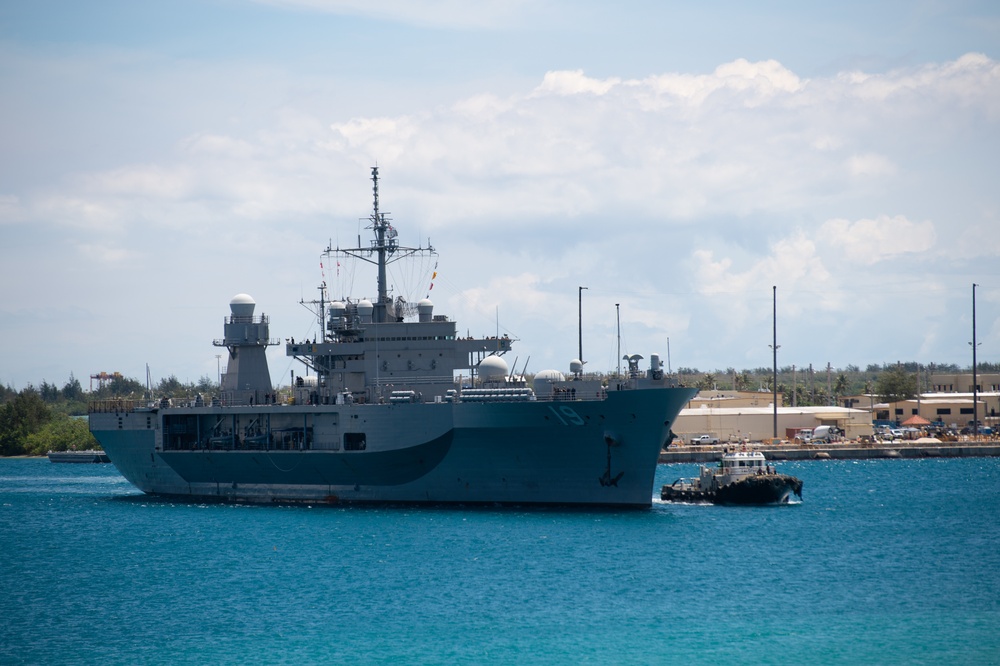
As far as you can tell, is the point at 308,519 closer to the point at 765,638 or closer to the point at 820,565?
the point at 820,565

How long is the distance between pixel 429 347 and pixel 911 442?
157 feet

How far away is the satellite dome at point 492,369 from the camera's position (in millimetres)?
44156

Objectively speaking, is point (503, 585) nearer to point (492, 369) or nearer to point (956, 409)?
point (492, 369)

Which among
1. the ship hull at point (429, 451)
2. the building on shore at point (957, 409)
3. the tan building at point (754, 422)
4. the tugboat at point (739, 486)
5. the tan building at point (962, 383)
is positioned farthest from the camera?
Answer: the tan building at point (962, 383)

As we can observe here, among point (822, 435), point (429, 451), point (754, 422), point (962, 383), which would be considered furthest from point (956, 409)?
point (429, 451)

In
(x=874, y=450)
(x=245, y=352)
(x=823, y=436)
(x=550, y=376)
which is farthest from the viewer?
(x=823, y=436)

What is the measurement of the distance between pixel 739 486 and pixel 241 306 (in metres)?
21.0

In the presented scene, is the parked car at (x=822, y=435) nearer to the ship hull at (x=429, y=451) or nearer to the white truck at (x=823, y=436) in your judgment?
the white truck at (x=823, y=436)

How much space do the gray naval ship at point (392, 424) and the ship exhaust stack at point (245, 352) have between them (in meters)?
0.06

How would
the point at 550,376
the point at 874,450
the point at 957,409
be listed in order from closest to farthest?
the point at 550,376 → the point at 874,450 → the point at 957,409

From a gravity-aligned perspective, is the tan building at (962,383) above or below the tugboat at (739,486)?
above

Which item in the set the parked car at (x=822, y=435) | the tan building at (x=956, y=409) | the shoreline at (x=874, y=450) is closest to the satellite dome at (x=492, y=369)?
the shoreline at (x=874, y=450)

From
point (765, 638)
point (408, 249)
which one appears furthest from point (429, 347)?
point (765, 638)

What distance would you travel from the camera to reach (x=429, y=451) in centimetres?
4234
